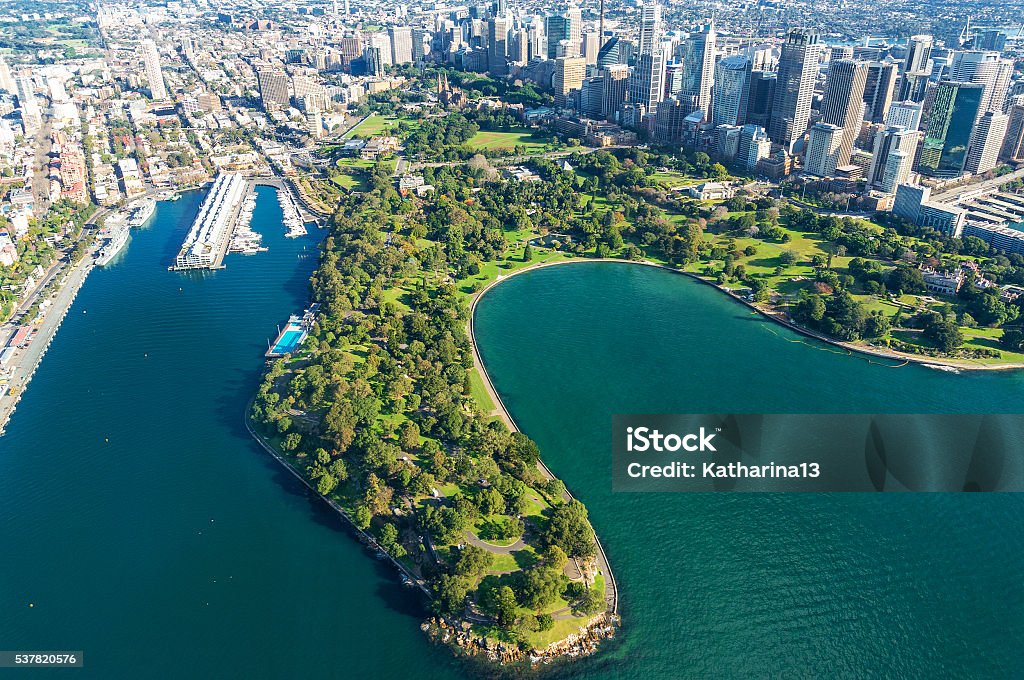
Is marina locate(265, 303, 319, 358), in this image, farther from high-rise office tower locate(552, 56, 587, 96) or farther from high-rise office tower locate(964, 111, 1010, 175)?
high-rise office tower locate(552, 56, 587, 96)

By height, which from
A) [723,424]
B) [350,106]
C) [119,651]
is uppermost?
[350,106]

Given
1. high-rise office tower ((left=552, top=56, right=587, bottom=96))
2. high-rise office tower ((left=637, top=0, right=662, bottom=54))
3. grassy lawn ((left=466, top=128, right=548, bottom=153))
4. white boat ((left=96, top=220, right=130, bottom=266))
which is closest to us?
white boat ((left=96, top=220, right=130, bottom=266))

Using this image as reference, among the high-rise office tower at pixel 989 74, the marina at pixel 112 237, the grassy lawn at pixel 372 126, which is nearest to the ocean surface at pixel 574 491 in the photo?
the marina at pixel 112 237

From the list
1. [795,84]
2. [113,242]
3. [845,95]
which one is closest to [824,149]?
[845,95]

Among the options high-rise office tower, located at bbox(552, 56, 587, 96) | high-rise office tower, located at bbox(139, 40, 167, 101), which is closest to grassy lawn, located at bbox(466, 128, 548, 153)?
high-rise office tower, located at bbox(552, 56, 587, 96)

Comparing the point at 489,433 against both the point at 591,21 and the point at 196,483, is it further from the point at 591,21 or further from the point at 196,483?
A: the point at 591,21

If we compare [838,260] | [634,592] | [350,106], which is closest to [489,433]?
[634,592]

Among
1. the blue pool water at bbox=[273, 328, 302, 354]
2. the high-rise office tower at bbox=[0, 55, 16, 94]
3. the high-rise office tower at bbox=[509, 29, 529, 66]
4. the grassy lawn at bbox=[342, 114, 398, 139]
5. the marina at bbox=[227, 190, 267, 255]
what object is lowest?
the blue pool water at bbox=[273, 328, 302, 354]
